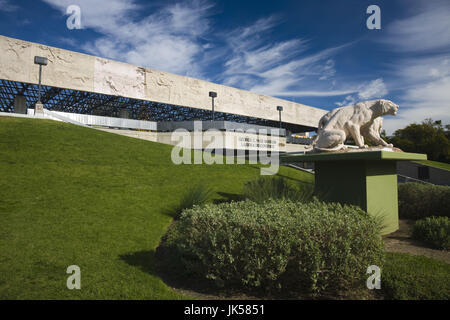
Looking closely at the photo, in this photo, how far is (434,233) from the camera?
19.4 feet

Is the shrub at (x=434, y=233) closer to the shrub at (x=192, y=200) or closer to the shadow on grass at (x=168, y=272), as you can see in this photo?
the shadow on grass at (x=168, y=272)

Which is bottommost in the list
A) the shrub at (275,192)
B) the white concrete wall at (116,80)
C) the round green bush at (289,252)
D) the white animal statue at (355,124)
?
the round green bush at (289,252)

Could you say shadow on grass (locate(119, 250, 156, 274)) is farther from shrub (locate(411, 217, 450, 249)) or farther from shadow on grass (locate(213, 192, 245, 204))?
shrub (locate(411, 217, 450, 249))

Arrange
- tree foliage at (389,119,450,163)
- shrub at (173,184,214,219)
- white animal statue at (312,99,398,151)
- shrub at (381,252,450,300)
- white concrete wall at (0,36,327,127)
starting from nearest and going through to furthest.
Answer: shrub at (381,252,450,300)
white animal statue at (312,99,398,151)
shrub at (173,184,214,219)
white concrete wall at (0,36,327,127)
tree foliage at (389,119,450,163)

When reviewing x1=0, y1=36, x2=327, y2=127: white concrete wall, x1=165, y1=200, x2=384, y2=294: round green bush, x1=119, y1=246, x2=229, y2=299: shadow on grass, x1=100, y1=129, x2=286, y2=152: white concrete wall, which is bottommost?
x1=119, y1=246, x2=229, y2=299: shadow on grass

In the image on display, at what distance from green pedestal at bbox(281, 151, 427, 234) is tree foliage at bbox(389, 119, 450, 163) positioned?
3816 cm

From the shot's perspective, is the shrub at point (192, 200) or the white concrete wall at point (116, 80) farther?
the white concrete wall at point (116, 80)

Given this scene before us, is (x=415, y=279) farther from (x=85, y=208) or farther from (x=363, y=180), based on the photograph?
(x=85, y=208)

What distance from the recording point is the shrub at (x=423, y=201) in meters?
8.04

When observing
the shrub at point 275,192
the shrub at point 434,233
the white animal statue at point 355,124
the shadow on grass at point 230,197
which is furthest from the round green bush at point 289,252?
the shadow on grass at point 230,197

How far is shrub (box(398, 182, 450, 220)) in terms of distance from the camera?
8039 mm

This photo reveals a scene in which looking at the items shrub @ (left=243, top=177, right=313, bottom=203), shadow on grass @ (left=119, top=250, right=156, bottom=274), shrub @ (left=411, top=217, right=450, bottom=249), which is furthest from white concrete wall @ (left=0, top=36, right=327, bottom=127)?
shrub @ (left=411, top=217, right=450, bottom=249)

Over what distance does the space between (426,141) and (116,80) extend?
41895 mm

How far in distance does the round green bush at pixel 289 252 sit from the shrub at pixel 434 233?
280 centimetres
